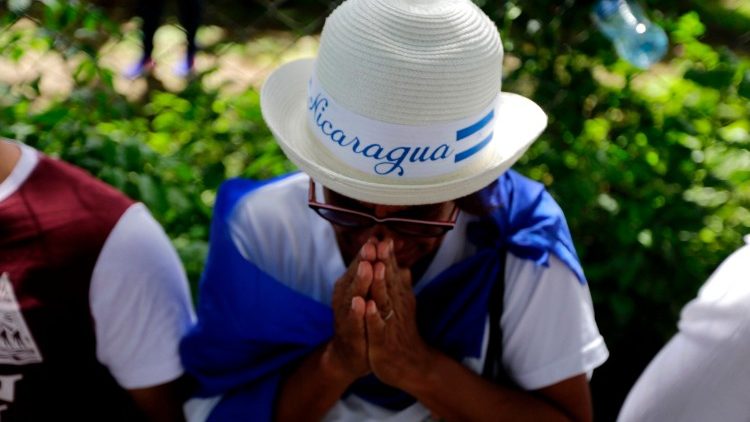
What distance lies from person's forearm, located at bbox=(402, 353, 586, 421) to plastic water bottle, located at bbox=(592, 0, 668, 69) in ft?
4.18

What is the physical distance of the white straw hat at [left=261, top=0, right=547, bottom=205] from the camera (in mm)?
1521

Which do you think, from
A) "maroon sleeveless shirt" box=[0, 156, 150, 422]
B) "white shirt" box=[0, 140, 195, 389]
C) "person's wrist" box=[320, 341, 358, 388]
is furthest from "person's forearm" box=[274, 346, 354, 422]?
"maroon sleeveless shirt" box=[0, 156, 150, 422]

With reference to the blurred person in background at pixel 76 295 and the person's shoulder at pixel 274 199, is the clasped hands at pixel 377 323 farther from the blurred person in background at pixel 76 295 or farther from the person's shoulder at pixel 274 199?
the blurred person in background at pixel 76 295

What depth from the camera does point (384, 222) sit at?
67.7 inches

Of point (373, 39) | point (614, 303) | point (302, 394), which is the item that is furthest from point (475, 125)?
point (614, 303)

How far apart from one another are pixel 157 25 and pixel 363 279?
243 cm

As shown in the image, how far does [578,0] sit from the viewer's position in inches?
110

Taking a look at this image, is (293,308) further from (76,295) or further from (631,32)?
(631,32)

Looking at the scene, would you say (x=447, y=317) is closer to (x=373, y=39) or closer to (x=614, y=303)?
(x=373, y=39)

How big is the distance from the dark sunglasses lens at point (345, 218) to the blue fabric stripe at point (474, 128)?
0.25 m

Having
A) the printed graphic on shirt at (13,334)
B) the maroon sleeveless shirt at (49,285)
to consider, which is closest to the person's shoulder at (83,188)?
the maroon sleeveless shirt at (49,285)

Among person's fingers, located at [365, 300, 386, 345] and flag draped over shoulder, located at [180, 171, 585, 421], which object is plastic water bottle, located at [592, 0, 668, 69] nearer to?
flag draped over shoulder, located at [180, 171, 585, 421]

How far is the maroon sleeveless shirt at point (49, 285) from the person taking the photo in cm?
179

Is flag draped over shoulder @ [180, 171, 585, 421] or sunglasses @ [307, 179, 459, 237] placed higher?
sunglasses @ [307, 179, 459, 237]
